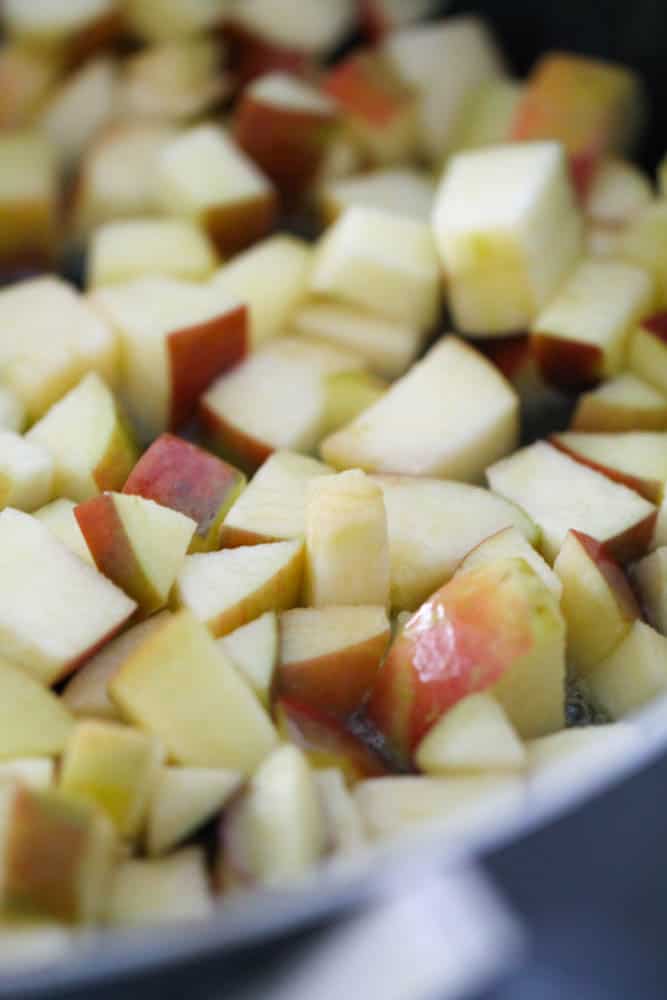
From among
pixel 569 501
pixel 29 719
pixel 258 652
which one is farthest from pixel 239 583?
pixel 569 501

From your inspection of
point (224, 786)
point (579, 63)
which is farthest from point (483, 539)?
point (579, 63)

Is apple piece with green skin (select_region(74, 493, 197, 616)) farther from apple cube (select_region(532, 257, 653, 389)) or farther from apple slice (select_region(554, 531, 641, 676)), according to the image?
apple cube (select_region(532, 257, 653, 389))

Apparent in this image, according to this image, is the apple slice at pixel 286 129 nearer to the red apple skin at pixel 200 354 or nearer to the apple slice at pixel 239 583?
the red apple skin at pixel 200 354

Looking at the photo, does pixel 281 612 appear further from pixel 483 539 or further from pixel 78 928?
pixel 78 928

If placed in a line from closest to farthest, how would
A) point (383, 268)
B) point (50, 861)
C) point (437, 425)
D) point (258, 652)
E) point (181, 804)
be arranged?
point (50, 861) < point (181, 804) < point (258, 652) < point (437, 425) < point (383, 268)

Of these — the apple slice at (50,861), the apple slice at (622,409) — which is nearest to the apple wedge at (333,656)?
the apple slice at (50,861)

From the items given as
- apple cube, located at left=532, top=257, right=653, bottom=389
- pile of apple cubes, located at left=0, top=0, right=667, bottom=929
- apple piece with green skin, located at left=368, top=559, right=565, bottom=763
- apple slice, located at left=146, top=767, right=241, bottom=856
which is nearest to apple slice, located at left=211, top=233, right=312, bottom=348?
pile of apple cubes, located at left=0, top=0, right=667, bottom=929

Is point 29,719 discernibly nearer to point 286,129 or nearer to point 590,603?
point 590,603
